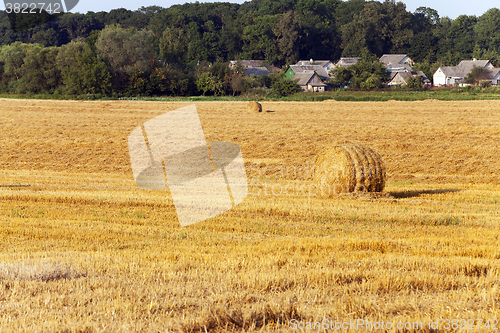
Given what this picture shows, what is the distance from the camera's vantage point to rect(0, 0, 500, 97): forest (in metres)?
76.4

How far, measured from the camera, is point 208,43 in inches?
5551

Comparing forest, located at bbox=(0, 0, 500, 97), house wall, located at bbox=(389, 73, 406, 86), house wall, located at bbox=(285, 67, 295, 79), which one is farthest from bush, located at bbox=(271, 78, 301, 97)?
house wall, located at bbox=(389, 73, 406, 86)

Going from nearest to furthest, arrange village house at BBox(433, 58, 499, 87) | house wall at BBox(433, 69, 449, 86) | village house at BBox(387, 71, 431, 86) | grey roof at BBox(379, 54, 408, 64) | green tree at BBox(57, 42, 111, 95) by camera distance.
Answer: green tree at BBox(57, 42, 111, 95)
village house at BBox(387, 71, 431, 86)
village house at BBox(433, 58, 499, 87)
house wall at BBox(433, 69, 449, 86)
grey roof at BBox(379, 54, 408, 64)

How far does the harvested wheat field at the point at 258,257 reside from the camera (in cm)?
480

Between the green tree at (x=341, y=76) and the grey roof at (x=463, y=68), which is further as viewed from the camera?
the grey roof at (x=463, y=68)

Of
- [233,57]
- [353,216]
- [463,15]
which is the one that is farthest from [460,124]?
[463,15]

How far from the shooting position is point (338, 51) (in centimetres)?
15575

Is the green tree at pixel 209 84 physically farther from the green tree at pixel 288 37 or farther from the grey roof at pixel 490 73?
the green tree at pixel 288 37

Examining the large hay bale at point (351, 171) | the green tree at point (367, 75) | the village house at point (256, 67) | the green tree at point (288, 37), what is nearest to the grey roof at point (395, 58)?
the green tree at point (288, 37)

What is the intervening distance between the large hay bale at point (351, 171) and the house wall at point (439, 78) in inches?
4384

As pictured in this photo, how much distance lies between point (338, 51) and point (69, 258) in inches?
6145

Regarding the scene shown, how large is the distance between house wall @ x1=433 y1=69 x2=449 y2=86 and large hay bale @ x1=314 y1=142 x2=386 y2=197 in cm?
11135

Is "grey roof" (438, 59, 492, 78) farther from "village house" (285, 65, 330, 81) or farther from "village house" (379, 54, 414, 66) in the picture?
"village house" (285, 65, 330, 81)

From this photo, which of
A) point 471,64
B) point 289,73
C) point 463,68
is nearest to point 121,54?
point 289,73
